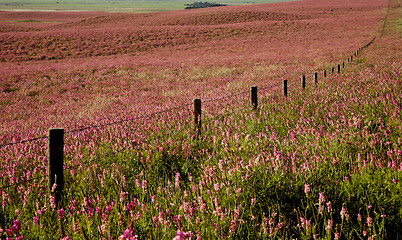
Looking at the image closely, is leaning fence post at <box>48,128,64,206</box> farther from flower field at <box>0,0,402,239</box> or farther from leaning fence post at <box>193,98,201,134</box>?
leaning fence post at <box>193,98,201,134</box>

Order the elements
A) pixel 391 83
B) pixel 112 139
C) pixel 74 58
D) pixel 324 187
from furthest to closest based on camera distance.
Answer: pixel 74 58 < pixel 391 83 < pixel 112 139 < pixel 324 187

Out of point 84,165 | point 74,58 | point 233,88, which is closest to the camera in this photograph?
point 84,165

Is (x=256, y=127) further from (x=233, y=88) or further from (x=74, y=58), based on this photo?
(x=74, y=58)

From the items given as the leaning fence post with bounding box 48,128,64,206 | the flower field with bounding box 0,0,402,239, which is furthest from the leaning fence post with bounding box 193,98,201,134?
the leaning fence post with bounding box 48,128,64,206

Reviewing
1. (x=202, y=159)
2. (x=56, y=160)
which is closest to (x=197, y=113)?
(x=202, y=159)

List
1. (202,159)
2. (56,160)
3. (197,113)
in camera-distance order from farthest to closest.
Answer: (197,113) → (202,159) → (56,160)

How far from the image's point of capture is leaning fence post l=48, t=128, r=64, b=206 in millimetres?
3838

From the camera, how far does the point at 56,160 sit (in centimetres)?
387

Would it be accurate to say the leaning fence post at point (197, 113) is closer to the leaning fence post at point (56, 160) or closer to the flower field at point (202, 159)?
the flower field at point (202, 159)

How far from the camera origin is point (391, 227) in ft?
8.82

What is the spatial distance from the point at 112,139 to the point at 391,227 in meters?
4.48

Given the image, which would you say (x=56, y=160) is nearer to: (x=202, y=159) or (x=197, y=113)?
(x=202, y=159)

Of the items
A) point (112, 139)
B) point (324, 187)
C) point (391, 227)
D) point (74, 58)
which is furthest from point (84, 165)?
point (74, 58)

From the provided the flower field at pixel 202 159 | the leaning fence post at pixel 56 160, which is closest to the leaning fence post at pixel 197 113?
the flower field at pixel 202 159
